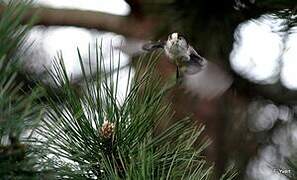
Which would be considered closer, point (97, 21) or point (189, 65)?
point (189, 65)

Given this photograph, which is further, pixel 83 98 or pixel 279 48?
pixel 279 48

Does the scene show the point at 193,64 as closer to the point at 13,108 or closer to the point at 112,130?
the point at 112,130

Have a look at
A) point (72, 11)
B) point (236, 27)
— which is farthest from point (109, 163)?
point (72, 11)

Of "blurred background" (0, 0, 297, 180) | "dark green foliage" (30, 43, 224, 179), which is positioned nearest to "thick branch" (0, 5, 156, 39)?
"blurred background" (0, 0, 297, 180)

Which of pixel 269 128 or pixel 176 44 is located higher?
pixel 176 44

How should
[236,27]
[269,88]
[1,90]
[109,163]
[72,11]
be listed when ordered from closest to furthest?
[1,90] < [109,163] < [236,27] < [72,11] < [269,88]

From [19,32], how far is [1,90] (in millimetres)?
46

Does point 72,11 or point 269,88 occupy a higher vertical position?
point 72,11

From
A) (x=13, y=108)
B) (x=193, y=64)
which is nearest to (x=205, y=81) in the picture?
(x=193, y=64)

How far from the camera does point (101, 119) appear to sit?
27.4 inches

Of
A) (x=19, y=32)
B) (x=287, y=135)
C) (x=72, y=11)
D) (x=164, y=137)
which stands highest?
(x=72, y=11)

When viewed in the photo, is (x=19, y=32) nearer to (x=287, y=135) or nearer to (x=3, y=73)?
(x=3, y=73)

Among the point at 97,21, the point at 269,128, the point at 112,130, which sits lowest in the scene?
the point at 269,128

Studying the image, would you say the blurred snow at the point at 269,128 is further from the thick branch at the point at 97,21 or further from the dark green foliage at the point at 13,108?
the dark green foliage at the point at 13,108
